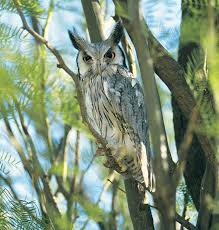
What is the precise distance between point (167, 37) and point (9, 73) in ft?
2.22

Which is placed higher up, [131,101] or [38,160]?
[131,101]

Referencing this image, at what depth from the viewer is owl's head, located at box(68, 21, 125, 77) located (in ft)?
9.67

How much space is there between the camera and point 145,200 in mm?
2803

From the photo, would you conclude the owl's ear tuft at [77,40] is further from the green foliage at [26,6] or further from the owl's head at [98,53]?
the green foliage at [26,6]

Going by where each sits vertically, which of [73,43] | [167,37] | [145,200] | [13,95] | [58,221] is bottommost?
[58,221]

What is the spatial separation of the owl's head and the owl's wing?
0.35 ft

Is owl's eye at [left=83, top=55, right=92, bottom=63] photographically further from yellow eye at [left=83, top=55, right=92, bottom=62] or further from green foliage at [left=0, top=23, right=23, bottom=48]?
green foliage at [left=0, top=23, right=23, bottom=48]

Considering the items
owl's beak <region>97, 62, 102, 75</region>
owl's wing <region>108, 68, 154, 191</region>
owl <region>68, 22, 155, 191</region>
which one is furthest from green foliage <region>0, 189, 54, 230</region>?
owl's beak <region>97, 62, 102, 75</region>

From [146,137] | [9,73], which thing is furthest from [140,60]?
[146,137]

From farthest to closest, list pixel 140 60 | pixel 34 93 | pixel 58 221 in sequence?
pixel 58 221 < pixel 34 93 < pixel 140 60

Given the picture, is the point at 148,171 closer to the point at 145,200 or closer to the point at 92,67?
the point at 145,200

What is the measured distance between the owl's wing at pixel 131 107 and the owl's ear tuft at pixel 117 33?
18cm

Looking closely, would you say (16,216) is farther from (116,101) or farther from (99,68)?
(99,68)

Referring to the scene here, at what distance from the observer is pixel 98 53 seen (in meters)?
2.96
